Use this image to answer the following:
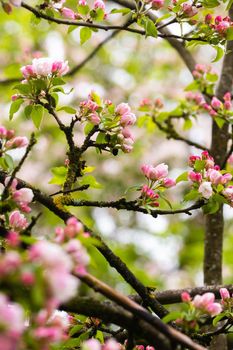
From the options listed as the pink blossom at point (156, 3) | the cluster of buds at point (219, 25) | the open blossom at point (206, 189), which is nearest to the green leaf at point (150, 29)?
the pink blossom at point (156, 3)

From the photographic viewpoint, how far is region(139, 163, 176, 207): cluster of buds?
179cm

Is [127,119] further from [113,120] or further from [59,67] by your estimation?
[59,67]

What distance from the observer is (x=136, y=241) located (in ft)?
26.6

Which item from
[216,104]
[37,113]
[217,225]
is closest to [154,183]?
[37,113]

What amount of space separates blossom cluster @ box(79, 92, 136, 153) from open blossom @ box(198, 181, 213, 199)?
27cm

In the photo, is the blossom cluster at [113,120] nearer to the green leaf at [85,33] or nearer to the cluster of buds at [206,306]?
the green leaf at [85,33]

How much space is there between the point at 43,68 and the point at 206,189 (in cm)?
64

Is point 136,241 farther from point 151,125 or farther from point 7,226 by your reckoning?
point 7,226

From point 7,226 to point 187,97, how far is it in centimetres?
198

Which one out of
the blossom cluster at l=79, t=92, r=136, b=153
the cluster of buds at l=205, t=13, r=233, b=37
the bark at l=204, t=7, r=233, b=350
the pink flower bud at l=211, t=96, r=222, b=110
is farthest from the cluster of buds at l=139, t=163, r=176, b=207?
the bark at l=204, t=7, r=233, b=350

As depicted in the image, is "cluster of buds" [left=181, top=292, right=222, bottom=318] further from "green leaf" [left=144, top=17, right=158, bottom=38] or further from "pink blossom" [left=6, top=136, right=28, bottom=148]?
"green leaf" [left=144, top=17, right=158, bottom=38]

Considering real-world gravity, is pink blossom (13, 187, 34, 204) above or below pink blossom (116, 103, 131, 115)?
below

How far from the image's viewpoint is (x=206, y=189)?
5.75ft

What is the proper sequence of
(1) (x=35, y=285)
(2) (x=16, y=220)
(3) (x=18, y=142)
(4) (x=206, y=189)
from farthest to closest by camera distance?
(4) (x=206, y=189) → (3) (x=18, y=142) → (2) (x=16, y=220) → (1) (x=35, y=285)
